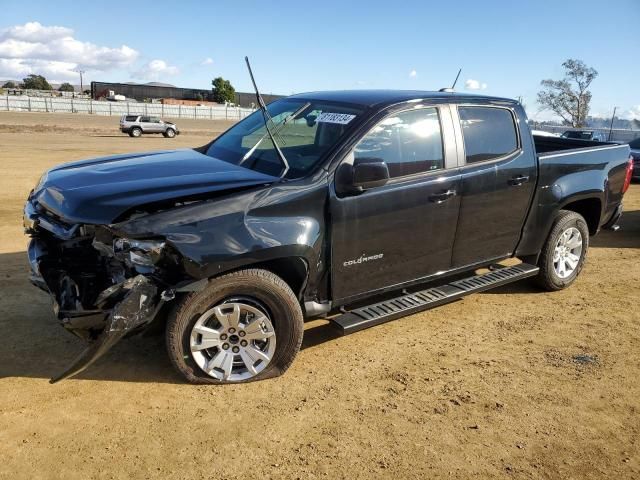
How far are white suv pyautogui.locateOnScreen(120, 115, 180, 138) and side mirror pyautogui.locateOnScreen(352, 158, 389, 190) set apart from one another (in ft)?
107

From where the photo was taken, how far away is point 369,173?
11.8 ft

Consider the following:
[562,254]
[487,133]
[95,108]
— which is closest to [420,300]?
[487,133]

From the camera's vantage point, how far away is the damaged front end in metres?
3.08

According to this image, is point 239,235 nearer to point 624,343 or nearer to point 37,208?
point 37,208

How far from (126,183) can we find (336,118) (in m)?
1.66

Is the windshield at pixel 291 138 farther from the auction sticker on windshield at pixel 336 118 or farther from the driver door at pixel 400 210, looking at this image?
the driver door at pixel 400 210

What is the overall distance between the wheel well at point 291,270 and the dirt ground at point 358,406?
64cm

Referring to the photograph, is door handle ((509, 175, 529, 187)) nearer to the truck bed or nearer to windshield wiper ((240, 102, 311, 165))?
the truck bed

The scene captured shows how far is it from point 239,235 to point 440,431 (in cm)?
172

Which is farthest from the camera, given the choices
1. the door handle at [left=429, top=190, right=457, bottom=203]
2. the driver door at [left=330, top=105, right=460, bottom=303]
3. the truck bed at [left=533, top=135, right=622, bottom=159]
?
the truck bed at [left=533, top=135, right=622, bottom=159]

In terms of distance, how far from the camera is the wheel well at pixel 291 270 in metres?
3.58

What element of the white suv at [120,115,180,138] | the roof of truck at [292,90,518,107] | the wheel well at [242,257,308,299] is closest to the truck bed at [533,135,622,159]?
the roof of truck at [292,90,518,107]

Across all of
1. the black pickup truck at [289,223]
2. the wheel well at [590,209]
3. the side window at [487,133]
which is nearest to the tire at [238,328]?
the black pickup truck at [289,223]

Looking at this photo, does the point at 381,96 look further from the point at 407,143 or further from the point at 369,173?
the point at 369,173
